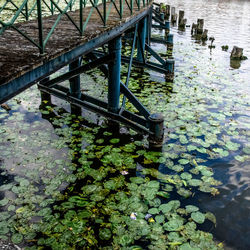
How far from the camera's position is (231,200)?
411cm

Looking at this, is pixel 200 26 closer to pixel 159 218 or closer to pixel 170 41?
pixel 170 41

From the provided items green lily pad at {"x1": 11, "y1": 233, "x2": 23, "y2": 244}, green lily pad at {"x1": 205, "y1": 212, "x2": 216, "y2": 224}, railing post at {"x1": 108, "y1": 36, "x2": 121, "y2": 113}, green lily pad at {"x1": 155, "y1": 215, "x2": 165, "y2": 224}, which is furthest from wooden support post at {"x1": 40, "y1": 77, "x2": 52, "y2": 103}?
green lily pad at {"x1": 205, "y1": 212, "x2": 216, "y2": 224}

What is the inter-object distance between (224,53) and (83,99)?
31.4ft

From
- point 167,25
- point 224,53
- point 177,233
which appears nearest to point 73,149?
point 177,233

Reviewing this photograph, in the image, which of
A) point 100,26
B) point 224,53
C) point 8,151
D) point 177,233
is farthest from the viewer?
point 224,53

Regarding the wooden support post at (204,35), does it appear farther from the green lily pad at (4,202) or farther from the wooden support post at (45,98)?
the green lily pad at (4,202)

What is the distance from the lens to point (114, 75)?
538 cm

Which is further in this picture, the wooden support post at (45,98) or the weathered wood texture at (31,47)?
the wooden support post at (45,98)

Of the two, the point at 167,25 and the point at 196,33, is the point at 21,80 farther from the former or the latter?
the point at 196,33

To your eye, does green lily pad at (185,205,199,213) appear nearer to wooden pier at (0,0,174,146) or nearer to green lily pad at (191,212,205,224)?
green lily pad at (191,212,205,224)

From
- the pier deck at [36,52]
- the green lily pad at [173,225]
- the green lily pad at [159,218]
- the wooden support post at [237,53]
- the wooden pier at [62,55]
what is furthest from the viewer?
the wooden support post at [237,53]

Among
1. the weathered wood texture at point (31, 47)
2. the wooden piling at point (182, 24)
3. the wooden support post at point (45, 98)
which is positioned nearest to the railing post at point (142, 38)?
the wooden support post at point (45, 98)

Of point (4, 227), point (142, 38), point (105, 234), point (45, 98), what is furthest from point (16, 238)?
point (142, 38)

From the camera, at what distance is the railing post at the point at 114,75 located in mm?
5105
